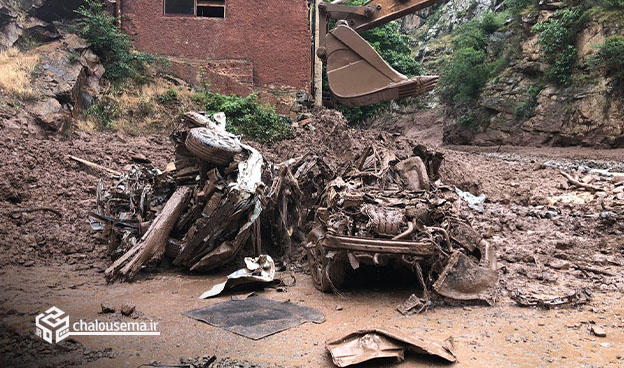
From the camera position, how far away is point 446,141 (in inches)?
955

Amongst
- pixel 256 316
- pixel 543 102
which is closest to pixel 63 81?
pixel 256 316

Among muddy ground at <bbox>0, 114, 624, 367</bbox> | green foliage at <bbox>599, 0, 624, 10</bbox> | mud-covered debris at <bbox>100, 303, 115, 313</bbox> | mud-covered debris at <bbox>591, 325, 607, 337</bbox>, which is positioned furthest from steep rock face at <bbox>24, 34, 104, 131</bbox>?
green foliage at <bbox>599, 0, 624, 10</bbox>

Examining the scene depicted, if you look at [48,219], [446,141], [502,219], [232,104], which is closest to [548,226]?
[502,219]

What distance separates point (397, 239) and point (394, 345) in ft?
4.70

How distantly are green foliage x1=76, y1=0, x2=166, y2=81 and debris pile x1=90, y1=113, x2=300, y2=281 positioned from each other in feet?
25.3

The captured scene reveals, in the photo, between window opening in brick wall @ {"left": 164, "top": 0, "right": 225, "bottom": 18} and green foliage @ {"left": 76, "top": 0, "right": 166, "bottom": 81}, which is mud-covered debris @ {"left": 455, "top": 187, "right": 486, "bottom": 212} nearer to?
green foliage @ {"left": 76, "top": 0, "right": 166, "bottom": 81}

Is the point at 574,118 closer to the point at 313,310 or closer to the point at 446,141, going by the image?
the point at 446,141

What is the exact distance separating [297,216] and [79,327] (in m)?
4.19

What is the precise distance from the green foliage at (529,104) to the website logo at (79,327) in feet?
65.0

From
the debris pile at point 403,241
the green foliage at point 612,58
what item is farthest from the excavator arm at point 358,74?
the green foliage at point 612,58

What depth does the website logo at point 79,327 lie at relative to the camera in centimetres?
304

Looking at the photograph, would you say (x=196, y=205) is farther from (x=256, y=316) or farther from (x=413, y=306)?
(x=413, y=306)

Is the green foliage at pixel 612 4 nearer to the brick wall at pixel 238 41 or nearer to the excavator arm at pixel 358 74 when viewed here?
the brick wall at pixel 238 41

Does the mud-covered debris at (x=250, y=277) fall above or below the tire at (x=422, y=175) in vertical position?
below
